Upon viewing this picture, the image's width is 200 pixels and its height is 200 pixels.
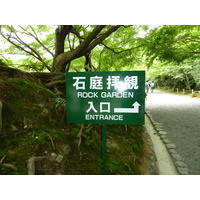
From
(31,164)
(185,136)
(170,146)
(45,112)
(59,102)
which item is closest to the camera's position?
(31,164)

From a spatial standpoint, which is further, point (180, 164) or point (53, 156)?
point (180, 164)

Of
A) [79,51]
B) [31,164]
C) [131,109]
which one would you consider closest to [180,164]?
[131,109]

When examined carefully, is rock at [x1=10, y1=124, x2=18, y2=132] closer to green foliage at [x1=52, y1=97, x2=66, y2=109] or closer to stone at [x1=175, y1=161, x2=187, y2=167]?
green foliage at [x1=52, y1=97, x2=66, y2=109]

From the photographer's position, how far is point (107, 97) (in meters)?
2.04

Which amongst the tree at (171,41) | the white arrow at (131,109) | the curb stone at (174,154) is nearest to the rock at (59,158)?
the white arrow at (131,109)

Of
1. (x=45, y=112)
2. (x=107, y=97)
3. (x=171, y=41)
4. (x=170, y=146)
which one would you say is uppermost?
(x=171, y=41)

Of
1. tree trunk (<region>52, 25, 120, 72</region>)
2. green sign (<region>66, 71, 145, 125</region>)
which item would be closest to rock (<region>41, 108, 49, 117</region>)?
green sign (<region>66, 71, 145, 125</region>)

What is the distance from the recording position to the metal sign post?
Result: 199 centimetres

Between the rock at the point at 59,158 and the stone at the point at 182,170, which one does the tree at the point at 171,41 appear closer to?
the stone at the point at 182,170

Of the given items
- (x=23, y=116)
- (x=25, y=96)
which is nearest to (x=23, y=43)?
(x=25, y=96)

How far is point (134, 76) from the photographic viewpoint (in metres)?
1.98

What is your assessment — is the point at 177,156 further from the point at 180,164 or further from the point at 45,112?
the point at 45,112

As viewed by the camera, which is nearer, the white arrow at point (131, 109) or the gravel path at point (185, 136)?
the white arrow at point (131, 109)

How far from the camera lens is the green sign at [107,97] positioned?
1.99m
